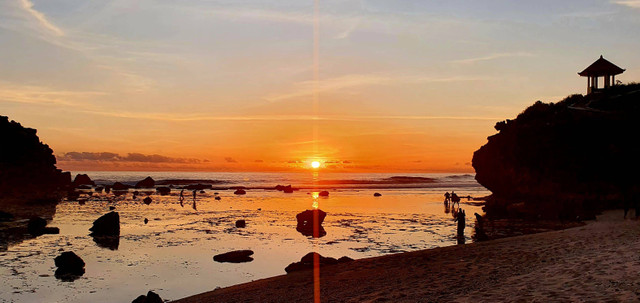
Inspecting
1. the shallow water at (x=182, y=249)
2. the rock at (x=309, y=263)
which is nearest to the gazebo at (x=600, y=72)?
the shallow water at (x=182, y=249)

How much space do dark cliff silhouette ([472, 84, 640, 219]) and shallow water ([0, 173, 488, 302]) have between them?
11.7 meters

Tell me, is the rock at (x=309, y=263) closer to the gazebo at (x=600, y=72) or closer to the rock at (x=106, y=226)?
the rock at (x=106, y=226)

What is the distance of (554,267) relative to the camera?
641 inches

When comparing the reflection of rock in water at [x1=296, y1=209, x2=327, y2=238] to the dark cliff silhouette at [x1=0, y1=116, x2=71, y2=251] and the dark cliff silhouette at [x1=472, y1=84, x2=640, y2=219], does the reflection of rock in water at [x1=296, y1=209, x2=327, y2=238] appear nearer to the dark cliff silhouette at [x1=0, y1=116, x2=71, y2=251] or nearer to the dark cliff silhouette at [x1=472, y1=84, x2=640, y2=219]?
the dark cliff silhouette at [x1=472, y1=84, x2=640, y2=219]

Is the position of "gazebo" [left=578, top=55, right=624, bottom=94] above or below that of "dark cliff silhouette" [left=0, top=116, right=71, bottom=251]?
above

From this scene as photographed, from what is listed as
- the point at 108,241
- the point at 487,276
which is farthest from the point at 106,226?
the point at 487,276

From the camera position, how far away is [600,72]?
2547 inches

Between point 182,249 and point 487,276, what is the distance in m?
19.9

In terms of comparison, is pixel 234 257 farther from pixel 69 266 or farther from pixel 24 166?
pixel 24 166

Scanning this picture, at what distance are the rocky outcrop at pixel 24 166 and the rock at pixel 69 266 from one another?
6559 cm

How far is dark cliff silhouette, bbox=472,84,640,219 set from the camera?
47.8m

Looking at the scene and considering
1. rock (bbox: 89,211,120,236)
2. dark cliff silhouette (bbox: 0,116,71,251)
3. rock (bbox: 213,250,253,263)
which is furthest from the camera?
dark cliff silhouette (bbox: 0,116,71,251)

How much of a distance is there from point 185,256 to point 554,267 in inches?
787

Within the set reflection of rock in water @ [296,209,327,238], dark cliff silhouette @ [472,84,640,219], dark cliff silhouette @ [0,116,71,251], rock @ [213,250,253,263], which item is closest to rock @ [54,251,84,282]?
rock @ [213,250,253,263]
